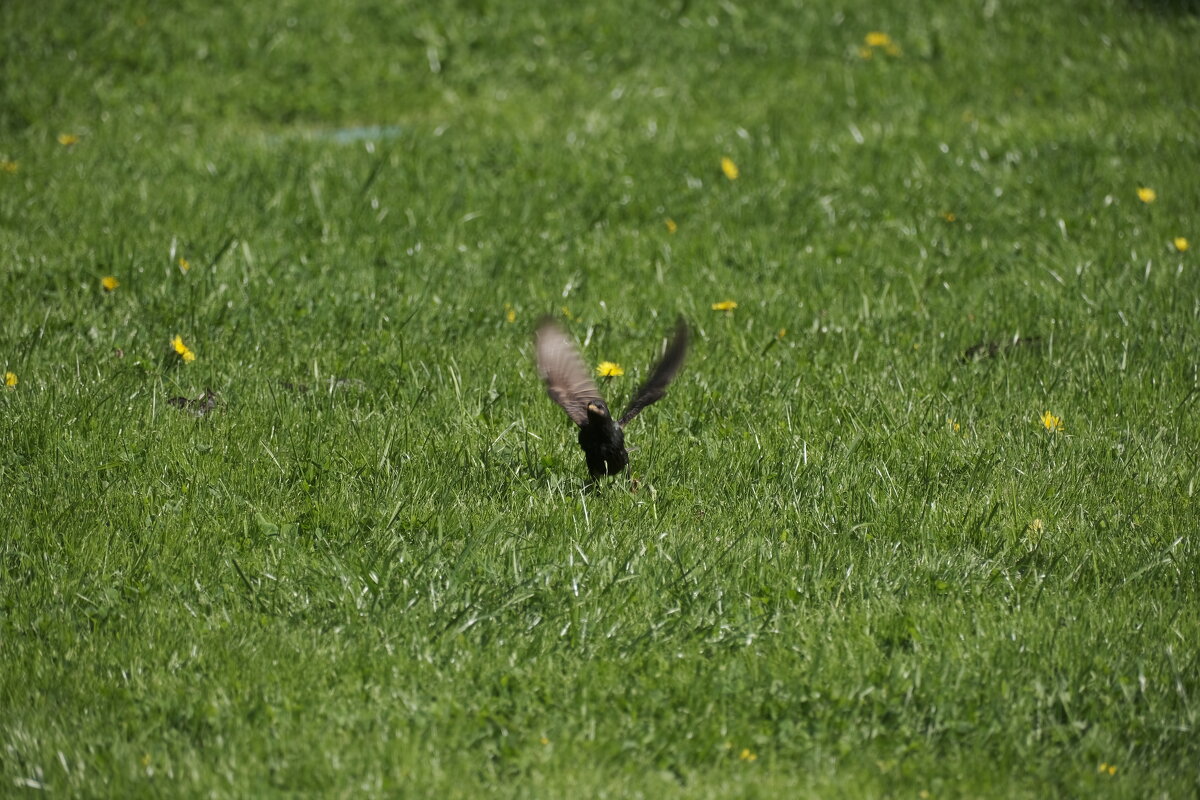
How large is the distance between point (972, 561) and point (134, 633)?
2337 millimetres

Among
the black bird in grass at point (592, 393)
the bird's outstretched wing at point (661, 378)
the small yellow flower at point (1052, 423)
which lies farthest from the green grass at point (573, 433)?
the bird's outstretched wing at point (661, 378)

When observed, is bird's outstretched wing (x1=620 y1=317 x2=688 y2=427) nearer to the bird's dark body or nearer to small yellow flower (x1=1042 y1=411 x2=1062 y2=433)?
the bird's dark body

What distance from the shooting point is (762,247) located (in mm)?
5770

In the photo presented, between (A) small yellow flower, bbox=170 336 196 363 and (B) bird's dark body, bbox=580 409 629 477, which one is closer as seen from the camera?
A: (B) bird's dark body, bbox=580 409 629 477

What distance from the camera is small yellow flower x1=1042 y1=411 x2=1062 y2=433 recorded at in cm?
420

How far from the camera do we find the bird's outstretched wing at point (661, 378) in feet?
12.3

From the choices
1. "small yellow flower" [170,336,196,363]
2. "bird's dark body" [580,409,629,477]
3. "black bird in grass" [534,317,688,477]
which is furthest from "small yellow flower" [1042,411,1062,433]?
"small yellow flower" [170,336,196,363]

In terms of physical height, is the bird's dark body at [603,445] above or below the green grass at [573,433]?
above

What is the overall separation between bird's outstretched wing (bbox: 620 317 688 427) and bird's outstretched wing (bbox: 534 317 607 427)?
12cm

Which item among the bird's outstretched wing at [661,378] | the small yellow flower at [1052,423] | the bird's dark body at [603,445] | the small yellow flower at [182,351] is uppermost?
the bird's outstretched wing at [661,378]

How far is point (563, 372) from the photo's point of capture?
3.95m

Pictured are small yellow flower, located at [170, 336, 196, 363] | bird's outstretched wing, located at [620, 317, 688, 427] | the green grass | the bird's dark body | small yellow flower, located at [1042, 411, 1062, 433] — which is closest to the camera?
the green grass

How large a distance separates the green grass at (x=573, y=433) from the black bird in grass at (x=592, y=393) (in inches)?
6.9

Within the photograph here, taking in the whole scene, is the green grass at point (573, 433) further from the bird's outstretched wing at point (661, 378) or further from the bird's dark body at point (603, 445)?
the bird's outstretched wing at point (661, 378)
